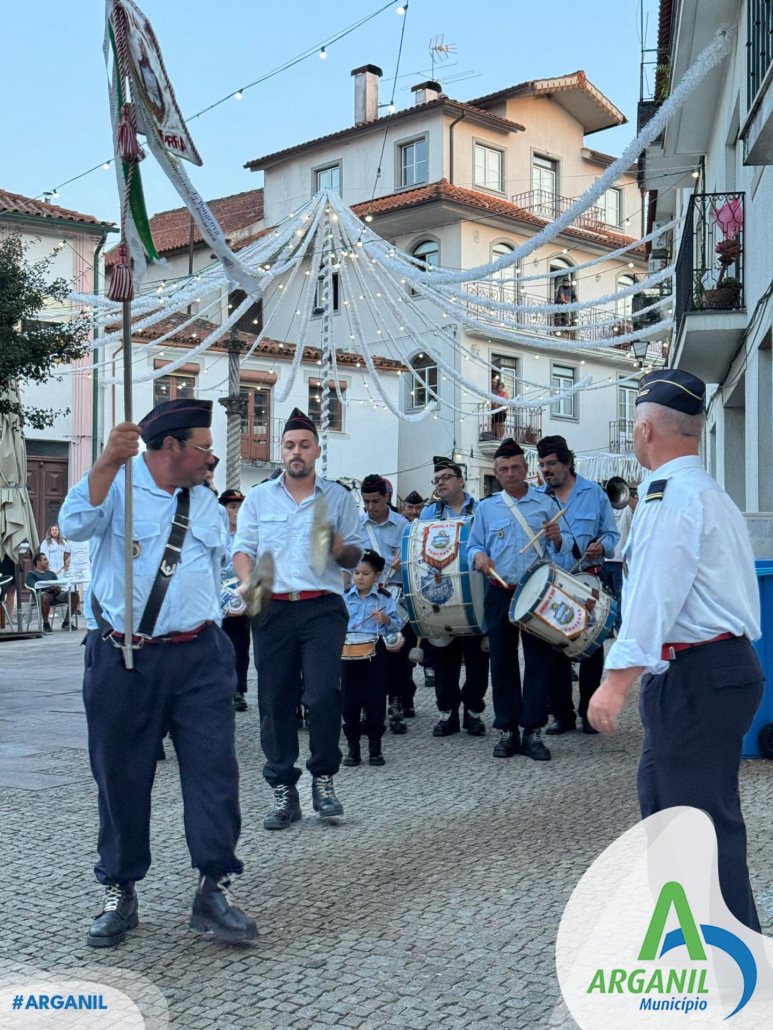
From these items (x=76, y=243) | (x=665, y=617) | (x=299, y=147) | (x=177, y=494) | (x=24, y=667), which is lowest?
(x=24, y=667)

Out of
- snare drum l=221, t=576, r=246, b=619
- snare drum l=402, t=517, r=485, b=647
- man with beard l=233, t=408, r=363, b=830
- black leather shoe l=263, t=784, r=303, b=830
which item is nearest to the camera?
black leather shoe l=263, t=784, r=303, b=830

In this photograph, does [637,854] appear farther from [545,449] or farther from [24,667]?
[24,667]

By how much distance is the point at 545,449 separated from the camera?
8539mm

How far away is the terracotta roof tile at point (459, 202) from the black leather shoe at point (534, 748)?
25341mm

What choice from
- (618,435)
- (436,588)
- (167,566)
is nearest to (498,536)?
(436,588)

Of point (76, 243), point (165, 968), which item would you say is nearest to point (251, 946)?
point (165, 968)

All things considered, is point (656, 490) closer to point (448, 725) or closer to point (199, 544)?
point (199, 544)

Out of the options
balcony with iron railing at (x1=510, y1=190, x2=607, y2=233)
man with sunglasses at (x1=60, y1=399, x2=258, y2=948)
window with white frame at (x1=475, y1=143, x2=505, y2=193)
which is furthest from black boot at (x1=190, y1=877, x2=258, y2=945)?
balcony with iron railing at (x1=510, y1=190, x2=607, y2=233)

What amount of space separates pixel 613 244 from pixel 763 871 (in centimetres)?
3143

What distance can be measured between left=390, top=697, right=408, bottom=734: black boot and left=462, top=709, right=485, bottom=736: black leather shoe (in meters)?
0.47

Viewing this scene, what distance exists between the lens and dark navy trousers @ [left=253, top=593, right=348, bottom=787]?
5.92 meters

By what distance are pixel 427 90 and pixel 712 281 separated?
76.3 feet

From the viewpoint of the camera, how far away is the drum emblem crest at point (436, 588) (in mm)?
8320

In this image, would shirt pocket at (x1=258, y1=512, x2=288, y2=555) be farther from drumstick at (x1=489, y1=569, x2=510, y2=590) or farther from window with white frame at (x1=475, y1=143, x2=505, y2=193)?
window with white frame at (x1=475, y1=143, x2=505, y2=193)
